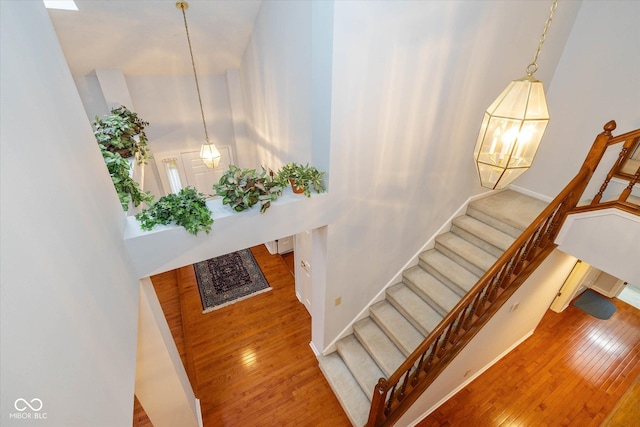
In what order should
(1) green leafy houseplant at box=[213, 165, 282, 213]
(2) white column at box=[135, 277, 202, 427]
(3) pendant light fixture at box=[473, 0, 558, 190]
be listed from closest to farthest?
(3) pendant light fixture at box=[473, 0, 558, 190] → (2) white column at box=[135, 277, 202, 427] → (1) green leafy houseplant at box=[213, 165, 282, 213]

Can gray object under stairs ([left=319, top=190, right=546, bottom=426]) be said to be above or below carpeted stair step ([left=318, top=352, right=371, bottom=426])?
above

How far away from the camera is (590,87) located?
11.1ft

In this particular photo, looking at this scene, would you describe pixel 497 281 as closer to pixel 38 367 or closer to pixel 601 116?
pixel 601 116

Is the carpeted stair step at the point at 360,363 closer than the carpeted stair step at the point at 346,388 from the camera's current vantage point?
No

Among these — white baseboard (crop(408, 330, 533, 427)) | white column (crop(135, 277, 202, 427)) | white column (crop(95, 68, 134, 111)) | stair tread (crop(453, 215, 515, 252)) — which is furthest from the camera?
white column (crop(95, 68, 134, 111))

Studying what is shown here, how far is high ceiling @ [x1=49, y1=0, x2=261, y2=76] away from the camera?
3184 millimetres

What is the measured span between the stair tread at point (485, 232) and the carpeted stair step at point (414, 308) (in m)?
1.16

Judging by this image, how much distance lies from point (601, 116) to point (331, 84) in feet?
11.4

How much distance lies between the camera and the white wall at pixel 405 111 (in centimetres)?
234

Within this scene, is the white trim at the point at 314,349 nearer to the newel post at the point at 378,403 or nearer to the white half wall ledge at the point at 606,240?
the newel post at the point at 378,403

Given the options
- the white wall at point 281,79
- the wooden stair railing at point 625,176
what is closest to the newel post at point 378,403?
the white wall at point 281,79

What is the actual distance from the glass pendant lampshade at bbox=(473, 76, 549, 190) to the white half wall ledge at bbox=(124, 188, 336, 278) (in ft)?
4.62

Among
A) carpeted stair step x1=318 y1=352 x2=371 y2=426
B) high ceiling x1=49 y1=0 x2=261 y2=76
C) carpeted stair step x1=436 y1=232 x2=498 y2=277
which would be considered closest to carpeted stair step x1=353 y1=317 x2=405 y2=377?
carpeted stair step x1=318 y1=352 x2=371 y2=426

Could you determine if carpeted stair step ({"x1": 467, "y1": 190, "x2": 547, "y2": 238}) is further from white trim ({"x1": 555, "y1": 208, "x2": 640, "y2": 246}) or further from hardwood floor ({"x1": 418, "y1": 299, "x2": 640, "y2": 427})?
hardwood floor ({"x1": 418, "y1": 299, "x2": 640, "y2": 427})
